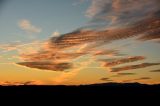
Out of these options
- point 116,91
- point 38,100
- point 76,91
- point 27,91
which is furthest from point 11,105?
point 116,91

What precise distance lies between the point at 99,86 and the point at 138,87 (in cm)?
1256

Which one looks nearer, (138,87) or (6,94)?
(6,94)

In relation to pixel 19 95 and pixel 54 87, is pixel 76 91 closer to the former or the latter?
pixel 54 87

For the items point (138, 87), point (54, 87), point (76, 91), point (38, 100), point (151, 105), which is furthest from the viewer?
point (138, 87)

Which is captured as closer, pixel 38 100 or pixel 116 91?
pixel 38 100

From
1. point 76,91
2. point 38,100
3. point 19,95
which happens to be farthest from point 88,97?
point 19,95

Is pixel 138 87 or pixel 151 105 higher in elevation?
pixel 138 87

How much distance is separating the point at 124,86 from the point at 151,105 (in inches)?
1143

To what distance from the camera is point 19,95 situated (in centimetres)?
5531

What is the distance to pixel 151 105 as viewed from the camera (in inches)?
1773

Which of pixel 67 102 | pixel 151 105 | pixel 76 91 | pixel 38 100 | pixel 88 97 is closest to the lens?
pixel 151 105

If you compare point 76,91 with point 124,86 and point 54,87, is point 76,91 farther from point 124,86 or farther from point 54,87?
point 124,86

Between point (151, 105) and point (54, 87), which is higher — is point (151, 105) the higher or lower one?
the lower one

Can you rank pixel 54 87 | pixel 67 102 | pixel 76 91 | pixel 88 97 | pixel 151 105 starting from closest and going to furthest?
pixel 151 105, pixel 67 102, pixel 88 97, pixel 76 91, pixel 54 87
